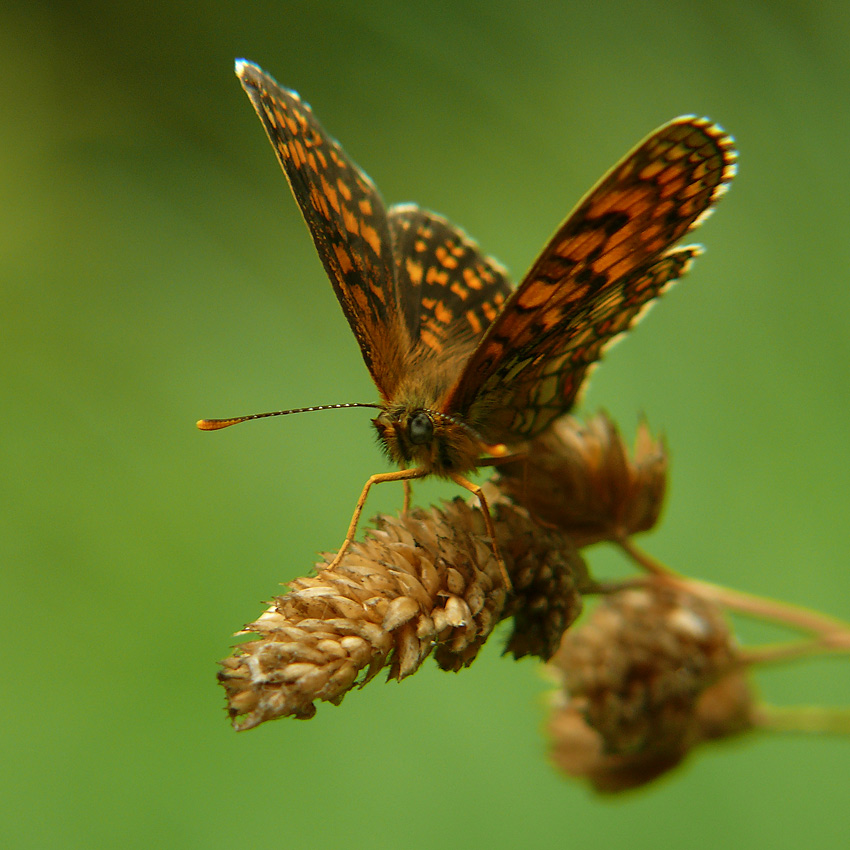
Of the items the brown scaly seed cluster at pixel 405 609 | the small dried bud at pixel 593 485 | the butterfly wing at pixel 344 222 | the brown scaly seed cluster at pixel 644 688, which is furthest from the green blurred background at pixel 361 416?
the butterfly wing at pixel 344 222

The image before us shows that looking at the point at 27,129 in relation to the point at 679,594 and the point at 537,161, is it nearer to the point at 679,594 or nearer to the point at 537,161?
the point at 537,161

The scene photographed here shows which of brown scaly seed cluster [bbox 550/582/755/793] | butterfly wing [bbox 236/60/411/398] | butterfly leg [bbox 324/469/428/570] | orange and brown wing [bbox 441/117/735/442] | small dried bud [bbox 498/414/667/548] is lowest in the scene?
brown scaly seed cluster [bbox 550/582/755/793]

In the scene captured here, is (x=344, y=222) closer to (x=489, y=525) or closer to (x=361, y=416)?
(x=489, y=525)

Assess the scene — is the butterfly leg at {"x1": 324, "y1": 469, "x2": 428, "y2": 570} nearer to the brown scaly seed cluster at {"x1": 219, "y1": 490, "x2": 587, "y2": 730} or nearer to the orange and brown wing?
the brown scaly seed cluster at {"x1": 219, "y1": 490, "x2": 587, "y2": 730}

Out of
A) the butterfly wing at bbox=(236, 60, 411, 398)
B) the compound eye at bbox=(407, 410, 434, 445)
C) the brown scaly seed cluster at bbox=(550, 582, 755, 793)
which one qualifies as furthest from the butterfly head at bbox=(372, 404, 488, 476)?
the brown scaly seed cluster at bbox=(550, 582, 755, 793)

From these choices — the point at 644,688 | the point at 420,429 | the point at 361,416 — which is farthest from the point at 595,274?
the point at 361,416

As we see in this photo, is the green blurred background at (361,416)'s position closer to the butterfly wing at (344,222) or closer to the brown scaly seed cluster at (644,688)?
the brown scaly seed cluster at (644,688)
